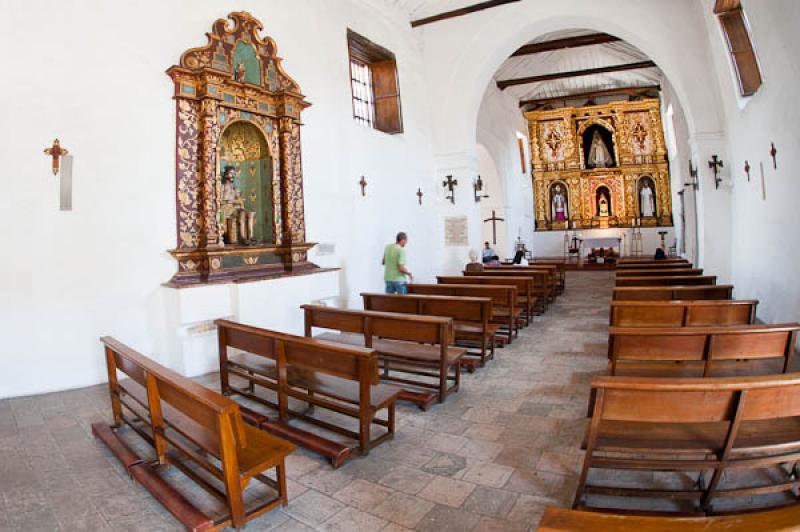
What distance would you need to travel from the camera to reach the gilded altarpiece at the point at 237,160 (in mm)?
5828

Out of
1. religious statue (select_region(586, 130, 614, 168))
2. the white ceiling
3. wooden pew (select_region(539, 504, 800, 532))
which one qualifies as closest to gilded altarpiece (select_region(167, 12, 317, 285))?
wooden pew (select_region(539, 504, 800, 532))

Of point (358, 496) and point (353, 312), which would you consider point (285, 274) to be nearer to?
point (353, 312)

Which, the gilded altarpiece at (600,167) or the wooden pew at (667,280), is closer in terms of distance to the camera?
the wooden pew at (667,280)

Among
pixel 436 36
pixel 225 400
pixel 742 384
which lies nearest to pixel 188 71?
pixel 225 400

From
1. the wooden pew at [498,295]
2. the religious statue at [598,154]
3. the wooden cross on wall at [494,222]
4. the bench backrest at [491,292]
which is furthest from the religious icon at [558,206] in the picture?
the bench backrest at [491,292]

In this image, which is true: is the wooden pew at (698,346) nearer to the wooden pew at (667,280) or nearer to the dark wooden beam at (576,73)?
the wooden pew at (667,280)

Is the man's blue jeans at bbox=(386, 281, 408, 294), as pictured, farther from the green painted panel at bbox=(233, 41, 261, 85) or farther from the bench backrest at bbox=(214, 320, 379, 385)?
the bench backrest at bbox=(214, 320, 379, 385)

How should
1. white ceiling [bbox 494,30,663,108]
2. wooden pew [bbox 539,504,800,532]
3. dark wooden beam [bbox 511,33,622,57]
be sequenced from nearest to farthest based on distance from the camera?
wooden pew [bbox 539,504,800,532] → dark wooden beam [bbox 511,33,622,57] → white ceiling [bbox 494,30,663,108]

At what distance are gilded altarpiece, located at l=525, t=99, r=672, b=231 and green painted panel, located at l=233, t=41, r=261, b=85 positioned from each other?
1581 cm

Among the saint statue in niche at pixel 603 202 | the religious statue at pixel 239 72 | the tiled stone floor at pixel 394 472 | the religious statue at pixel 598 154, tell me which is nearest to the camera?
the tiled stone floor at pixel 394 472

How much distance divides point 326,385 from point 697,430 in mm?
2304

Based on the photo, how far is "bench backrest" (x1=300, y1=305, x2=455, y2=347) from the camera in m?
4.21

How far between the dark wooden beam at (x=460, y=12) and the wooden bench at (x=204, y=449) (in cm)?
983

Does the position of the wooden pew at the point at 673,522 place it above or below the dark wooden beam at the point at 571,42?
below
